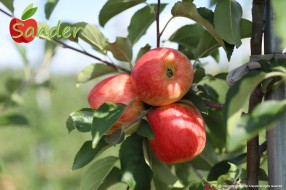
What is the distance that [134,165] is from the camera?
0.83 m

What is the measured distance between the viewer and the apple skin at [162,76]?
0.82 m

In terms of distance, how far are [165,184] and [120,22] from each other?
2849 millimetres

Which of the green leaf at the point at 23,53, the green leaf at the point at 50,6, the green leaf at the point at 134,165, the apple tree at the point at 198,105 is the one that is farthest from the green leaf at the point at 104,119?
the green leaf at the point at 23,53

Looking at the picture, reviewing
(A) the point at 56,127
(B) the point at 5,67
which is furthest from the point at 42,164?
(B) the point at 5,67

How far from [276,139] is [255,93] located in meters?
0.07

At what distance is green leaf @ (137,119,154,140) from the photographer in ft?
2.60

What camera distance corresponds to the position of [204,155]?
1.01 meters

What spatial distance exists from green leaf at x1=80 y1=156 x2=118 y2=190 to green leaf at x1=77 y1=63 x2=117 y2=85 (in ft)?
0.59

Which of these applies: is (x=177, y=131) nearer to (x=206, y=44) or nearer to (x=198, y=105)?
(x=198, y=105)

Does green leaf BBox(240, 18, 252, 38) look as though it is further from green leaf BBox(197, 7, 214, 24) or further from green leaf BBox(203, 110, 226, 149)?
green leaf BBox(203, 110, 226, 149)

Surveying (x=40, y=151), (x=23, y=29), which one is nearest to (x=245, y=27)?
(x=23, y=29)

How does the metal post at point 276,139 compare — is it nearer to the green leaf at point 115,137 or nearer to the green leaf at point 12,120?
the green leaf at point 115,137

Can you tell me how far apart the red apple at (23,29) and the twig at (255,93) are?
402 mm

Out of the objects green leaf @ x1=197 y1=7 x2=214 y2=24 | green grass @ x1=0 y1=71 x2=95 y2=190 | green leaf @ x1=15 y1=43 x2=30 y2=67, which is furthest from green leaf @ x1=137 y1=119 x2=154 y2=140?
green grass @ x1=0 y1=71 x2=95 y2=190
